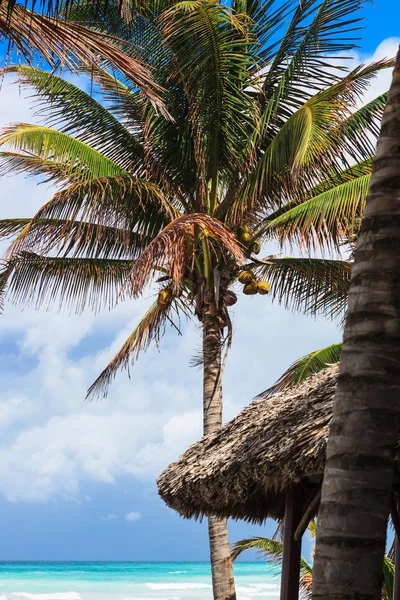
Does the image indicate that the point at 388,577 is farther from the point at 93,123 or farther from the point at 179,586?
the point at 179,586

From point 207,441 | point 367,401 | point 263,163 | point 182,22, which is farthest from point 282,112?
point 367,401

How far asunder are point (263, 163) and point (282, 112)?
94 cm

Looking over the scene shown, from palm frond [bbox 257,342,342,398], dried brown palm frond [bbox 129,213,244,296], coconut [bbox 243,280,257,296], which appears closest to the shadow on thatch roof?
dried brown palm frond [bbox 129,213,244,296]

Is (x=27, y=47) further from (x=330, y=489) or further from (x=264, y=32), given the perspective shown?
(x=264, y=32)

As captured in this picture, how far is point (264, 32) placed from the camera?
12.0 metres

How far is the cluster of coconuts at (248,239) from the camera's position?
11289 millimetres

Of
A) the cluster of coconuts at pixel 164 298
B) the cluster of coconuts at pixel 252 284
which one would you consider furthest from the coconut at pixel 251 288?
the cluster of coconuts at pixel 164 298

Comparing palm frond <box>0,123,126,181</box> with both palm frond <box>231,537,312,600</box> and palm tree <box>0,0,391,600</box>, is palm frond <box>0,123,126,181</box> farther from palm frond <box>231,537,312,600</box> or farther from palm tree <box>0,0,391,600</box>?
palm frond <box>231,537,312,600</box>

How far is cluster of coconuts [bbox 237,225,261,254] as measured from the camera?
37.0 feet

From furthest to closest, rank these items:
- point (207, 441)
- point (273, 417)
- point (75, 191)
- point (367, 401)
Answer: point (75, 191)
point (207, 441)
point (273, 417)
point (367, 401)

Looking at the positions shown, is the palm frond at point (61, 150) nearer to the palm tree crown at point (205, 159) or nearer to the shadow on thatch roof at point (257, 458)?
the palm tree crown at point (205, 159)

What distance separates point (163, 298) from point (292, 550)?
4703 mm

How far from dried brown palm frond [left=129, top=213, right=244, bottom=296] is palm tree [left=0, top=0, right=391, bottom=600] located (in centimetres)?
11

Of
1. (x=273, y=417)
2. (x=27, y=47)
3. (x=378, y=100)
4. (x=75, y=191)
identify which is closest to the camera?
(x=27, y=47)
